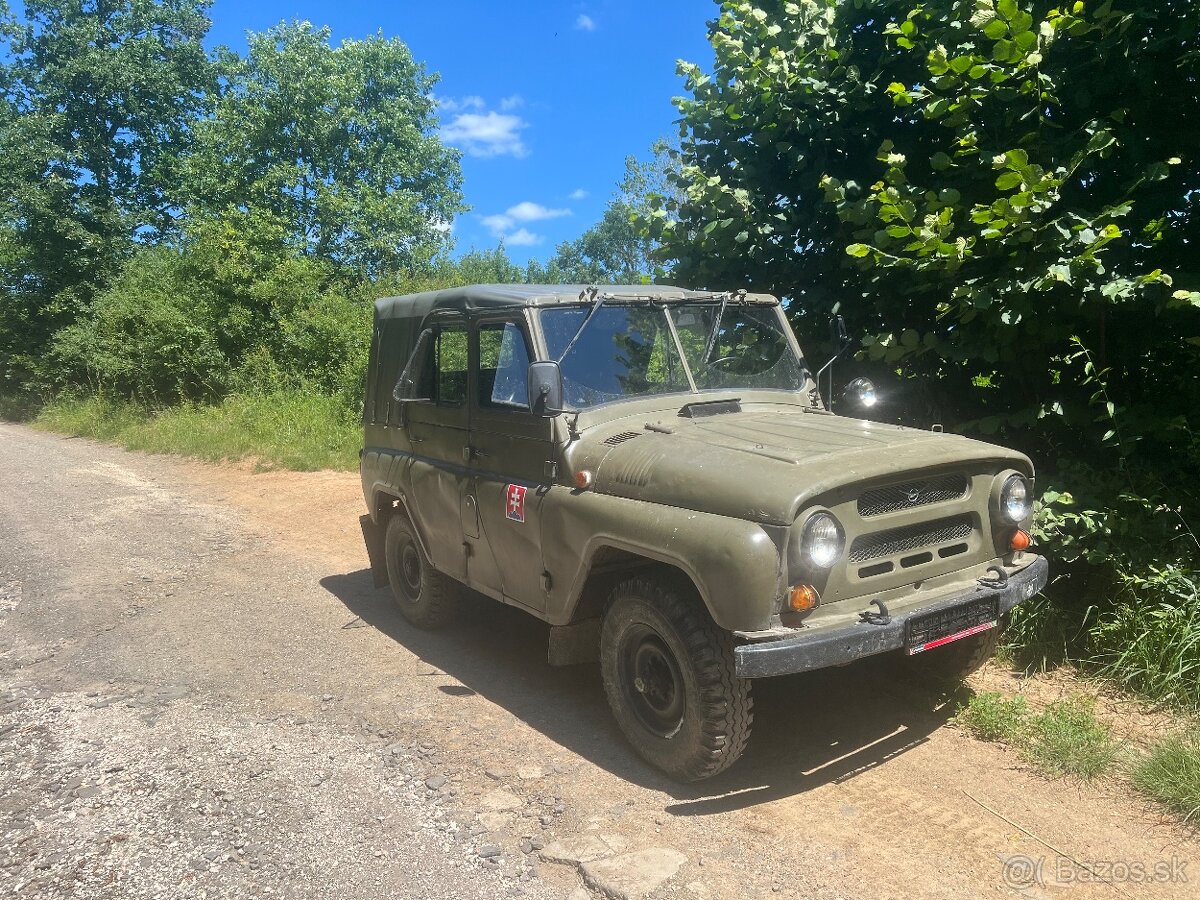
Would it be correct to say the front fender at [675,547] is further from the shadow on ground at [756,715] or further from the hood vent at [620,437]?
the shadow on ground at [756,715]

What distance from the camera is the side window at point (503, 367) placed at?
4629 millimetres

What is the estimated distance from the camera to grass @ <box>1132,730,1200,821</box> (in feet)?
11.3

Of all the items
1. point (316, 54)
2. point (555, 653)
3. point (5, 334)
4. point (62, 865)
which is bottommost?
point (62, 865)

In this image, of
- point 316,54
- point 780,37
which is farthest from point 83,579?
point 316,54

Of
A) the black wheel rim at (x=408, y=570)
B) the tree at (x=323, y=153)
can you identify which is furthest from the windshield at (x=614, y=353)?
the tree at (x=323, y=153)

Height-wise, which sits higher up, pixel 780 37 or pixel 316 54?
pixel 316 54

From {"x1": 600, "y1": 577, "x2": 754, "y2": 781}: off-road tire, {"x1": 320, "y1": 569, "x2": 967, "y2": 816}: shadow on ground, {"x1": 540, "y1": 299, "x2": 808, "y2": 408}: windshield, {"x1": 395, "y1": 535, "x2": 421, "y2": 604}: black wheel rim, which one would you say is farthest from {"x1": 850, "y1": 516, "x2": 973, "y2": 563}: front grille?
{"x1": 395, "y1": 535, "x2": 421, "y2": 604}: black wheel rim

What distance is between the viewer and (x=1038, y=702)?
4500 mm

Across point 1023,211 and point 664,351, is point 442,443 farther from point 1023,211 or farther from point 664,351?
point 1023,211

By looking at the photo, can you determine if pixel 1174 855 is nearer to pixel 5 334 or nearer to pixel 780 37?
pixel 780 37

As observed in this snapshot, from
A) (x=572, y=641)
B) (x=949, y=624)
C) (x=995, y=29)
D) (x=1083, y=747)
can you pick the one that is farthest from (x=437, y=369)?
(x=1083, y=747)

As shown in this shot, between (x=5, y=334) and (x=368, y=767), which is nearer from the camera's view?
(x=368, y=767)

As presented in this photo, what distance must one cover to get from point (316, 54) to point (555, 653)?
85.6 ft

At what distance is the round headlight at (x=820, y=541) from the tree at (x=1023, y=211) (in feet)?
6.75
